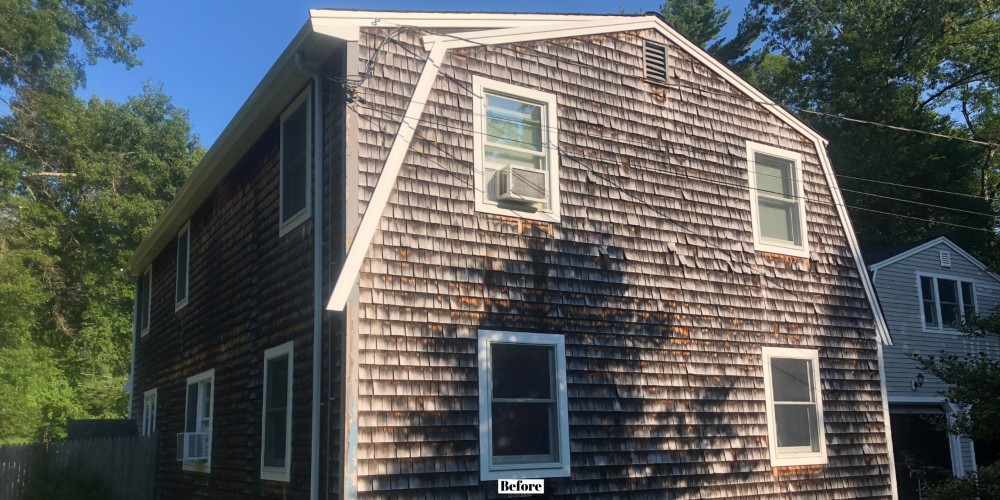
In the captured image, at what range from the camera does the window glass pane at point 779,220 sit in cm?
A: 1134

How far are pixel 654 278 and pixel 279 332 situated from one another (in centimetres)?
426

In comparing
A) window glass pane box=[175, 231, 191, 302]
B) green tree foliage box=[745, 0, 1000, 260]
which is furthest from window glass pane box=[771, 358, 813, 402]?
green tree foliage box=[745, 0, 1000, 260]

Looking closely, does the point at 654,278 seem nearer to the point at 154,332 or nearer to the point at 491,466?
the point at 491,466

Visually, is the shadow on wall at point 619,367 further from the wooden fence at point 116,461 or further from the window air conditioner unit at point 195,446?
the wooden fence at point 116,461

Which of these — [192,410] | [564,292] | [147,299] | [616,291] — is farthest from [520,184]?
[147,299]

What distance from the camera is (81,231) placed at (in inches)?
1237

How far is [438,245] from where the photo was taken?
27.6 ft

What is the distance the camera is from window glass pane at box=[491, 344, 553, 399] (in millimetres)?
8680

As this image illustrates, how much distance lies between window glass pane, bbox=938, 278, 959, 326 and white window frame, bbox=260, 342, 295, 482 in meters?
17.3

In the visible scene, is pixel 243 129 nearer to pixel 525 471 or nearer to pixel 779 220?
pixel 525 471

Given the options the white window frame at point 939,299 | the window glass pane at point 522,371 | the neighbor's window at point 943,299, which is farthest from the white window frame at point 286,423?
the neighbor's window at point 943,299

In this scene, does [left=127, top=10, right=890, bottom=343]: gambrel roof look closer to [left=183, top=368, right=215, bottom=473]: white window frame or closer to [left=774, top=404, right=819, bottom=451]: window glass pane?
[left=774, top=404, right=819, bottom=451]: window glass pane

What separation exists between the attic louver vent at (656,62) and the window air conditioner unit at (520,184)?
2.40m

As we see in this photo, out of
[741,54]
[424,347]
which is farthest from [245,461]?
[741,54]
